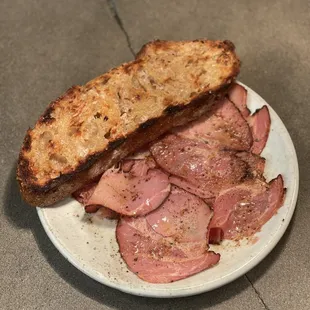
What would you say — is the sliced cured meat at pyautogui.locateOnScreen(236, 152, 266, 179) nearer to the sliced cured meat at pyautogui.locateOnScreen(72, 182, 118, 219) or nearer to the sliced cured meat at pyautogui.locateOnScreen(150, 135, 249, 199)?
the sliced cured meat at pyautogui.locateOnScreen(150, 135, 249, 199)

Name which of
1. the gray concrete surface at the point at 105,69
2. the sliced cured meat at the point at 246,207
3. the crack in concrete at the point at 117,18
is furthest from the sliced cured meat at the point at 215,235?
the crack in concrete at the point at 117,18

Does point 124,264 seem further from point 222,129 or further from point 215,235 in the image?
point 222,129

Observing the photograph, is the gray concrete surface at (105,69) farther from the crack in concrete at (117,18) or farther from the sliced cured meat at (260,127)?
the sliced cured meat at (260,127)

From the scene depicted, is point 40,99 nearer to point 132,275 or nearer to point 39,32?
point 39,32

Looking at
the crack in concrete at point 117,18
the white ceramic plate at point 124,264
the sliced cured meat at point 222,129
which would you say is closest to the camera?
the white ceramic plate at point 124,264

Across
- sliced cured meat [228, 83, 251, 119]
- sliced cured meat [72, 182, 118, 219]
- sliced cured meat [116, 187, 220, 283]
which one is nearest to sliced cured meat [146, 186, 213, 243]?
sliced cured meat [116, 187, 220, 283]

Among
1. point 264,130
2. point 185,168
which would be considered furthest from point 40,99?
point 264,130
